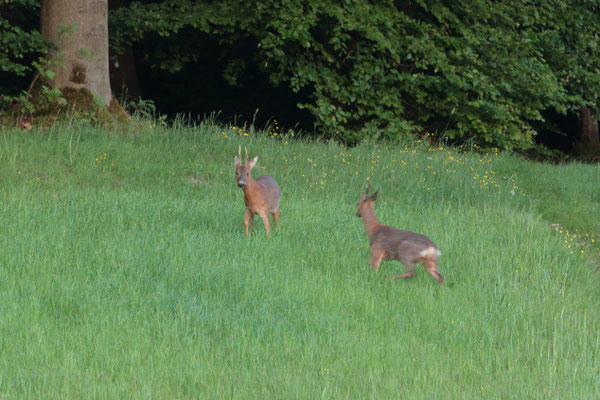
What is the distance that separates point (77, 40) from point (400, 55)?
7.69 m

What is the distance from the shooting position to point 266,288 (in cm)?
755

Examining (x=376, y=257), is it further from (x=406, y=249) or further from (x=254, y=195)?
(x=254, y=195)

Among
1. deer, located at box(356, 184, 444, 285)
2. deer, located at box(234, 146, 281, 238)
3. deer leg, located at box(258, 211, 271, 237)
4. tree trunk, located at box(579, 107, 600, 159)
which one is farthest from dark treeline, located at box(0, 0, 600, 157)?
deer, located at box(356, 184, 444, 285)

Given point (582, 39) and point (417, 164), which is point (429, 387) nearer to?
point (417, 164)

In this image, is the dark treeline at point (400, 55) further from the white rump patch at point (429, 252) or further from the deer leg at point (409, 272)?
the white rump patch at point (429, 252)

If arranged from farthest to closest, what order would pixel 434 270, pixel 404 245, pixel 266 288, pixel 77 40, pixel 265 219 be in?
1. pixel 77 40
2. pixel 265 219
3. pixel 434 270
4. pixel 404 245
5. pixel 266 288

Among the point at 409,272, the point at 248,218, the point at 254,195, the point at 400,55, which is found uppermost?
the point at 400,55

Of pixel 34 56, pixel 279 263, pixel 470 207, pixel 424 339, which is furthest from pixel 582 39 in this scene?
pixel 424 339

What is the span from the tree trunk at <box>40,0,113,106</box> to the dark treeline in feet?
3.96

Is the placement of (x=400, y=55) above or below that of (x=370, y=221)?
above

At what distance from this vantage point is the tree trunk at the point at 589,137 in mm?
24234

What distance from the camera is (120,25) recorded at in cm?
1827

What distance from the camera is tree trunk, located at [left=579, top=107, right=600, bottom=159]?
24.2 metres

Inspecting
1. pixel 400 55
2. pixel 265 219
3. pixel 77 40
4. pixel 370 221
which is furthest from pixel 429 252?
pixel 400 55
